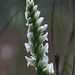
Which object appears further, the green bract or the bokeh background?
the bokeh background

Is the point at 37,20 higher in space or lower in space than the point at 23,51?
higher

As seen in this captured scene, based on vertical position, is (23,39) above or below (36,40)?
below

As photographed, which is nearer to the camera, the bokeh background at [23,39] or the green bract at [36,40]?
the green bract at [36,40]

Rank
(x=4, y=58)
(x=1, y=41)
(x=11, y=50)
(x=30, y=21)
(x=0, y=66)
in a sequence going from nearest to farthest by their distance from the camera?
(x=30, y=21), (x=0, y=66), (x=4, y=58), (x=11, y=50), (x=1, y=41)


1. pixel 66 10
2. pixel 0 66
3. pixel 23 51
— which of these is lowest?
pixel 0 66

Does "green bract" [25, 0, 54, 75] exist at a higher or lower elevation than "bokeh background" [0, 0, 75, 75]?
higher

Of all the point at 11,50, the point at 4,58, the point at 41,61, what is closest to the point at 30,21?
the point at 41,61

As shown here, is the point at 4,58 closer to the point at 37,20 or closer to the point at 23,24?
the point at 23,24

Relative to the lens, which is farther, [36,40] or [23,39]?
[23,39]

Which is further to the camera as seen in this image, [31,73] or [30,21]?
[31,73]

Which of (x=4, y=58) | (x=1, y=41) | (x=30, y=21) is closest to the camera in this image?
(x=30, y=21)

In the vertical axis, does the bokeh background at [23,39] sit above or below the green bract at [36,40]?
below
